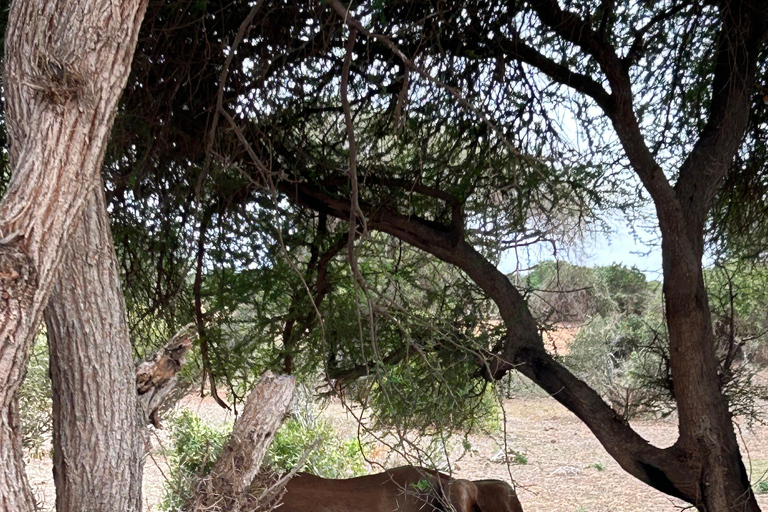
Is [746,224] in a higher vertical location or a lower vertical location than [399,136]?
lower

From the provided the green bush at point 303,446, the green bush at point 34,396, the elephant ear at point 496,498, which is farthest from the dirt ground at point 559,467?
the elephant ear at point 496,498

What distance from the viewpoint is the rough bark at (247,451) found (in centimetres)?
224

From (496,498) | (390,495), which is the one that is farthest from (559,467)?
(390,495)

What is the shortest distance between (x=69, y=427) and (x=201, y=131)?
2048 mm

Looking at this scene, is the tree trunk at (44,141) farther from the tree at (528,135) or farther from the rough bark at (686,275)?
the rough bark at (686,275)

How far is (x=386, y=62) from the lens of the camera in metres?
4.17

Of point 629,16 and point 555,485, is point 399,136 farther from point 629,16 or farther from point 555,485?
point 555,485

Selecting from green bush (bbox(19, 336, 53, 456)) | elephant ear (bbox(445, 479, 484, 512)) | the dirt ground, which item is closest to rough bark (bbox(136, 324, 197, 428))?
elephant ear (bbox(445, 479, 484, 512))

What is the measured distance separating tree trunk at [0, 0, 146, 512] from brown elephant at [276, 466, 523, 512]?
267 centimetres

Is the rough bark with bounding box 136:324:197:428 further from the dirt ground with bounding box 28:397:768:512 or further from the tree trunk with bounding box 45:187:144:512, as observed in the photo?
the dirt ground with bounding box 28:397:768:512

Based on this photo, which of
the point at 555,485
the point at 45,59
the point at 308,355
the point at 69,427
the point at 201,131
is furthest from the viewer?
the point at 555,485

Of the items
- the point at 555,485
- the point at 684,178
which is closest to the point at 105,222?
the point at 684,178

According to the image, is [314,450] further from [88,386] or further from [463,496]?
[88,386]

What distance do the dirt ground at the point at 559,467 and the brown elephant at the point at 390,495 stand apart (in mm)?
2244
